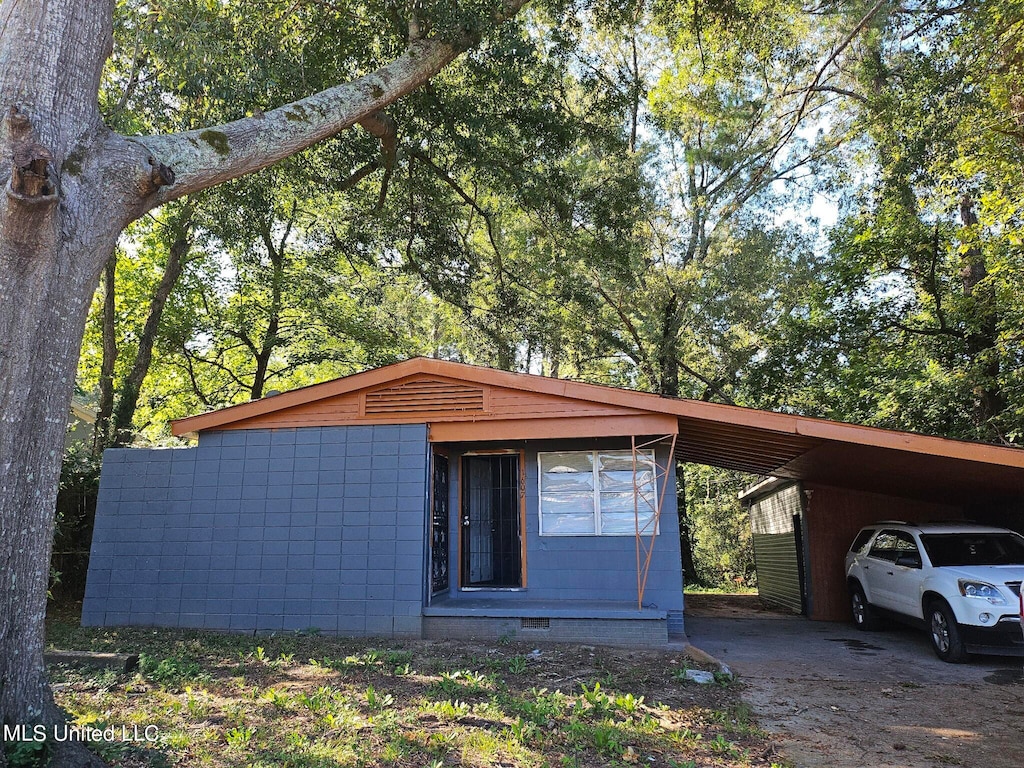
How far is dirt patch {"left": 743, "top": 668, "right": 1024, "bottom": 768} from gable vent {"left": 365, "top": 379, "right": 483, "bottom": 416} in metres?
4.96

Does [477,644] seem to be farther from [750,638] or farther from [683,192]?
[683,192]

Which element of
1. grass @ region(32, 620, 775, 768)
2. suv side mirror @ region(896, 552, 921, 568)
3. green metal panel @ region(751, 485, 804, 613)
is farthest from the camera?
green metal panel @ region(751, 485, 804, 613)

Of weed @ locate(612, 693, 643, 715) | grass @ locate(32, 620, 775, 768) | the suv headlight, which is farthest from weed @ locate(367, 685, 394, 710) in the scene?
the suv headlight

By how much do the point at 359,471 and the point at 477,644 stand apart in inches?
114

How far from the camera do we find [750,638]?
386 inches

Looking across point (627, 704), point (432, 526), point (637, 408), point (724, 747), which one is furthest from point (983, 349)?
point (724, 747)

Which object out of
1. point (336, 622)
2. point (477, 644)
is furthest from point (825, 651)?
point (336, 622)

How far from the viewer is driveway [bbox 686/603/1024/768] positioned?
4.81 m

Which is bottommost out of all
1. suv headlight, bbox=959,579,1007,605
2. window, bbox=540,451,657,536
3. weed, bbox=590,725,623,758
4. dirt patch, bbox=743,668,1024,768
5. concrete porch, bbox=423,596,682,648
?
dirt patch, bbox=743,668,1024,768

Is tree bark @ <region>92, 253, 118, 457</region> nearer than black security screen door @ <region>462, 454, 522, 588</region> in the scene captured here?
No

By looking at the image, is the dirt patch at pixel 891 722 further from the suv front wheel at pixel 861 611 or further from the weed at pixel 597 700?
the suv front wheel at pixel 861 611

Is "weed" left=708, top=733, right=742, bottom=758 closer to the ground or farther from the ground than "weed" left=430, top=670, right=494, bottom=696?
closer to the ground

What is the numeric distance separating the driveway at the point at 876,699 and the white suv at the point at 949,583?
380 mm

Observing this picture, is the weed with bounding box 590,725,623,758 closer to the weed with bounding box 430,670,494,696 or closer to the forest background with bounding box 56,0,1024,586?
the weed with bounding box 430,670,494,696
